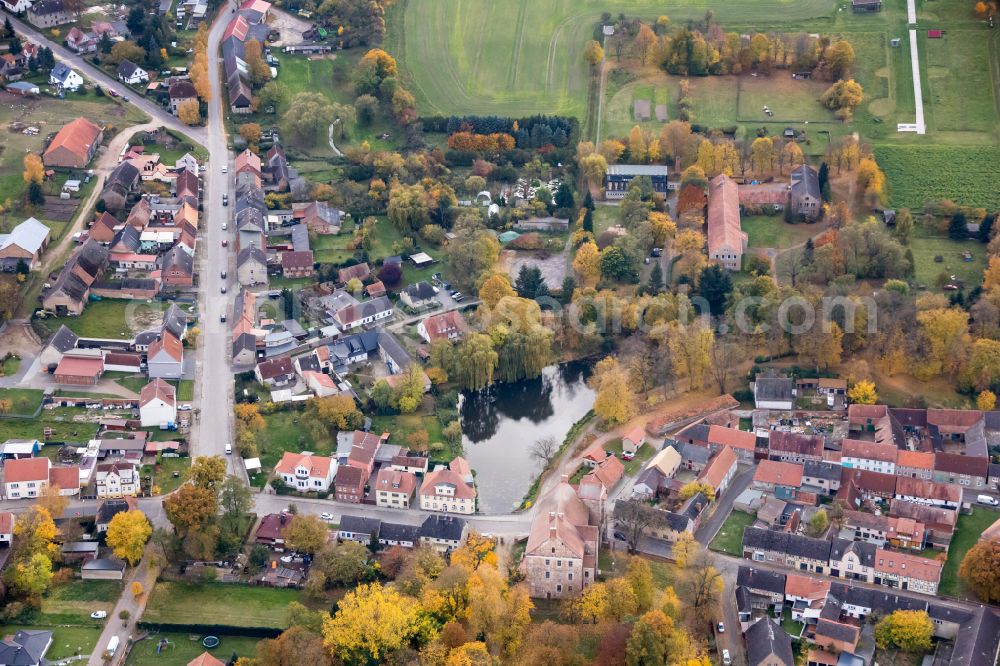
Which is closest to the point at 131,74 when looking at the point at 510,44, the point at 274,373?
the point at 510,44

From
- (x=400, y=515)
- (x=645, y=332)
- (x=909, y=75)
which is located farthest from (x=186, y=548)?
(x=909, y=75)

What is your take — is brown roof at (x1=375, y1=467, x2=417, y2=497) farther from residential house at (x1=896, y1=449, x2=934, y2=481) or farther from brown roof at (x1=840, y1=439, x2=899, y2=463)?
residential house at (x1=896, y1=449, x2=934, y2=481)

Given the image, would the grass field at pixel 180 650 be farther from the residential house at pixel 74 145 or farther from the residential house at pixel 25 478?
the residential house at pixel 74 145

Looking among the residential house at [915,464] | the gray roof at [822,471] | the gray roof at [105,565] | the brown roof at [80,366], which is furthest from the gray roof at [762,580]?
the brown roof at [80,366]

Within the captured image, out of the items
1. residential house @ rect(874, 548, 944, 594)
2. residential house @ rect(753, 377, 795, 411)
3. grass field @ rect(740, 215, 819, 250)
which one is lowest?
residential house @ rect(874, 548, 944, 594)

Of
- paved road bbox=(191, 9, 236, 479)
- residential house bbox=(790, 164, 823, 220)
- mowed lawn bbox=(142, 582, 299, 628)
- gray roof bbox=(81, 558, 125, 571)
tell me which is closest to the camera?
mowed lawn bbox=(142, 582, 299, 628)

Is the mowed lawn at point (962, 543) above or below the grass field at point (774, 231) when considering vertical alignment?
below

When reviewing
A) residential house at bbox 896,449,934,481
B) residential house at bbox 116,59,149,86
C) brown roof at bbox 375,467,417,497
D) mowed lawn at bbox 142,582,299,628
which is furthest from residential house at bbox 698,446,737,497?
residential house at bbox 116,59,149,86
